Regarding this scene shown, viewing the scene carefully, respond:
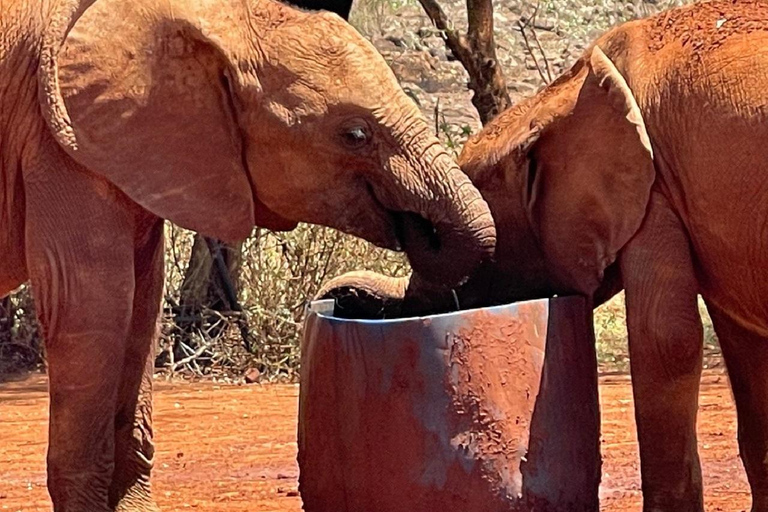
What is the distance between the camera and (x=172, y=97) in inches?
219

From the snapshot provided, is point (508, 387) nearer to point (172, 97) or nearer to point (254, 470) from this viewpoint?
point (172, 97)

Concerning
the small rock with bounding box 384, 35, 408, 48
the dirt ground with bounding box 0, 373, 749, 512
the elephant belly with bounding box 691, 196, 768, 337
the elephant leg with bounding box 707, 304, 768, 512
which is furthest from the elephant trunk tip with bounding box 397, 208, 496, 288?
the small rock with bounding box 384, 35, 408, 48

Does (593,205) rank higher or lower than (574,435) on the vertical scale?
higher

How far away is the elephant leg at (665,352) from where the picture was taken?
5.68 meters

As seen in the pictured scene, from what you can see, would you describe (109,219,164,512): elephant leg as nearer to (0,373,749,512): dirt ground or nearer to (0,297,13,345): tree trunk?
(0,373,749,512): dirt ground

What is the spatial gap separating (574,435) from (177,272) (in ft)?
19.8

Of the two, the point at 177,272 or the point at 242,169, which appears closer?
the point at 242,169

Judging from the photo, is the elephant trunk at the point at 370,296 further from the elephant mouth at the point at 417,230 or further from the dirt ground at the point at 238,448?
the dirt ground at the point at 238,448

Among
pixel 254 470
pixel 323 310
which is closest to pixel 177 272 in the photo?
pixel 254 470

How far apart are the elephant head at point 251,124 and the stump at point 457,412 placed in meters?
0.27

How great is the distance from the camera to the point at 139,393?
606 centimetres

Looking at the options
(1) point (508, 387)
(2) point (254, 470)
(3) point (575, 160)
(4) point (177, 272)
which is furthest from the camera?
(4) point (177, 272)

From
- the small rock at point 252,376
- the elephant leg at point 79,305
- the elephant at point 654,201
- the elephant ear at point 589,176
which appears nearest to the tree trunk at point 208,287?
the small rock at point 252,376

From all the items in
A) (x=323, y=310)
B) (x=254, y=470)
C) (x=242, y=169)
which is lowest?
(x=254, y=470)
